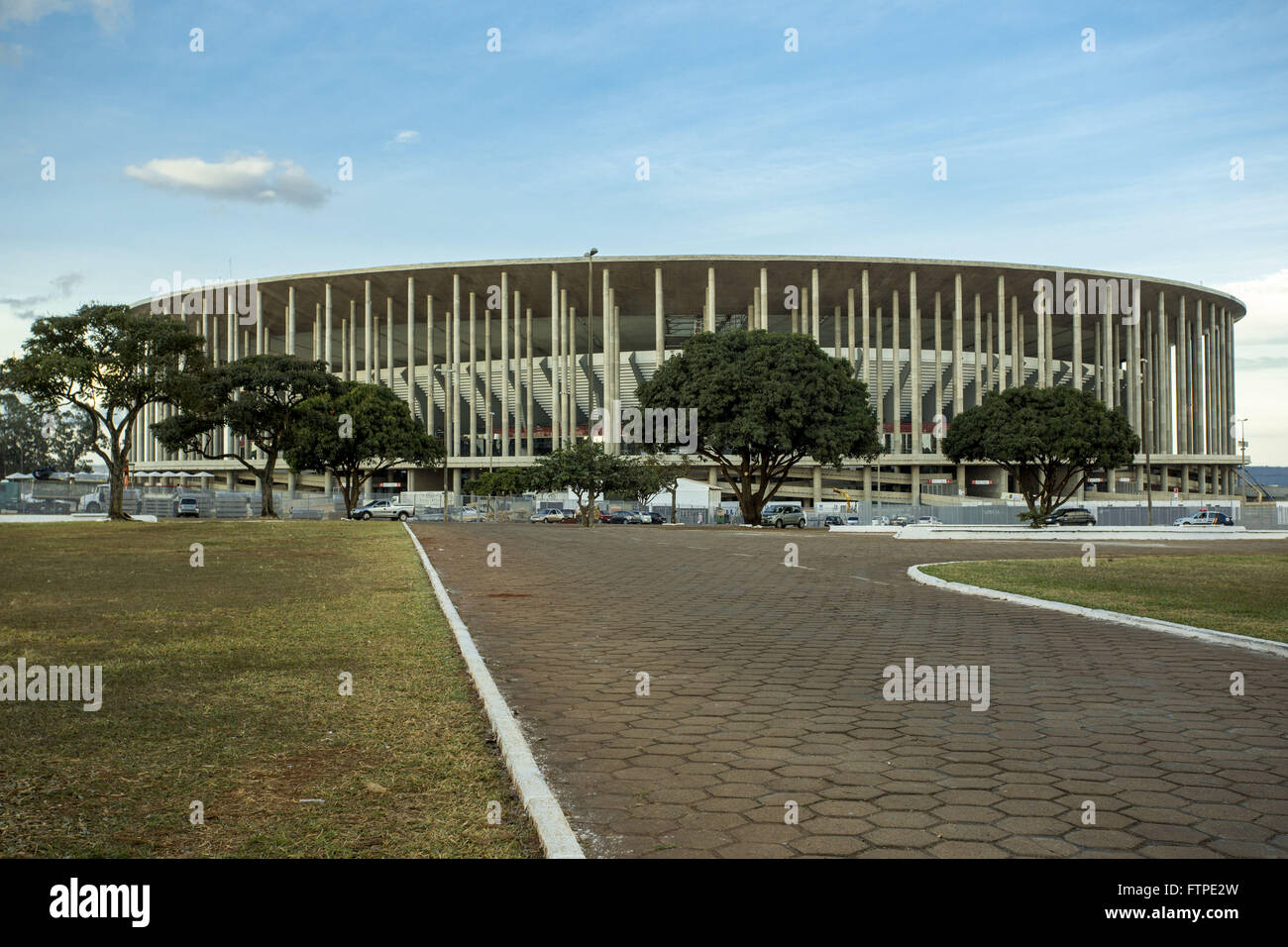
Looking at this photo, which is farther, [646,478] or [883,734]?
[646,478]

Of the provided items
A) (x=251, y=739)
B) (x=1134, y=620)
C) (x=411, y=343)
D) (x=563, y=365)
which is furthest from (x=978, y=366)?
(x=251, y=739)

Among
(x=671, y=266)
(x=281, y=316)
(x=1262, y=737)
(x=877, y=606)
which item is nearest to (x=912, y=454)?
(x=671, y=266)

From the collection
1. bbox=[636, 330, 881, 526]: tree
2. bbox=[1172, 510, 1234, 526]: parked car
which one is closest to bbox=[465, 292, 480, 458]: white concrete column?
Answer: bbox=[636, 330, 881, 526]: tree

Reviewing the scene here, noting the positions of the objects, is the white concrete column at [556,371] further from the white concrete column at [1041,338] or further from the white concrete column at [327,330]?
the white concrete column at [1041,338]

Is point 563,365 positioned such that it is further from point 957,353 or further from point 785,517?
point 785,517

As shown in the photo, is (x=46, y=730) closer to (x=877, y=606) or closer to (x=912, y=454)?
(x=877, y=606)

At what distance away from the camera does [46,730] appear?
5188 mm

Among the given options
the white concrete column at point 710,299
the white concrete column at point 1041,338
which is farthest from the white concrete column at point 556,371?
the white concrete column at point 1041,338

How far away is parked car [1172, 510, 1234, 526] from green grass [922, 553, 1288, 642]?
32015 mm

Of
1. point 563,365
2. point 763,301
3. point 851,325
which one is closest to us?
point 763,301

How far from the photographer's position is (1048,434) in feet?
162

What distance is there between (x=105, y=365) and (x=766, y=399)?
28.9m

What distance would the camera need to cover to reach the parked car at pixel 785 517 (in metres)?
48.6
